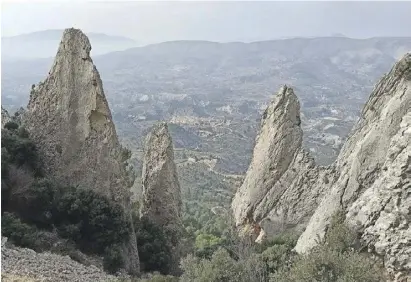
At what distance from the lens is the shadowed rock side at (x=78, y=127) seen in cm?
2078

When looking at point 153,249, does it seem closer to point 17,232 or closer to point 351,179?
point 17,232

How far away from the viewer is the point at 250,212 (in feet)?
81.1

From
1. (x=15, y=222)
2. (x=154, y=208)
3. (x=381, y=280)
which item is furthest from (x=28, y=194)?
(x=381, y=280)

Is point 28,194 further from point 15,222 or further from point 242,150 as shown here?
point 242,150

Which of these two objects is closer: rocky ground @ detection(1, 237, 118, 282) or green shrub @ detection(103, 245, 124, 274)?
rocky ground @ detection(1, 237, 118, 282)

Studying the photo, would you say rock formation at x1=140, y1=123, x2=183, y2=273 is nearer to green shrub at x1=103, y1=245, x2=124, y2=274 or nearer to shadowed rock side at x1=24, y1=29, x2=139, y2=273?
shadowed rock side at x1=24, y1=29, x2=139, y2=273

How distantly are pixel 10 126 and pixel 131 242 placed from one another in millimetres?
7182

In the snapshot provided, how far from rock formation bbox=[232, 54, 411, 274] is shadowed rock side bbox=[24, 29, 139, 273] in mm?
6442

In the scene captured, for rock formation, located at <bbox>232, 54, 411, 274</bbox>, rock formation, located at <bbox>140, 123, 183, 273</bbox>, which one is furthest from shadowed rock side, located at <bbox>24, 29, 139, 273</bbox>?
rock formation, located at <bbox>232, 54, 411, 274</bbox>

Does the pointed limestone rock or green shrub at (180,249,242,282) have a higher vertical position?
the pointed limestone rock

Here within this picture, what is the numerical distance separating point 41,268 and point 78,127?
23.0ft

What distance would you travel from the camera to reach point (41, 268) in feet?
50.6

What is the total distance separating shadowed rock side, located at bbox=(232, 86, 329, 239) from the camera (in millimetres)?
23188

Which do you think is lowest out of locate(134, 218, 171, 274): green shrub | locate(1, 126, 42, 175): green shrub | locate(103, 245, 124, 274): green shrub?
locate(134, 218, 171, 274): green shrub
